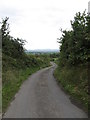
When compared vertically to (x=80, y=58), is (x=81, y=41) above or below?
above

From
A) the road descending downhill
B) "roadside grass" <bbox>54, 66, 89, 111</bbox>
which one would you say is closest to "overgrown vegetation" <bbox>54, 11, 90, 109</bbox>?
"roadside grass" <bbox>54, 66, 89, 111</bbox>

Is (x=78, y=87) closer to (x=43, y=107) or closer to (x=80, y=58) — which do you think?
(x=80, y=58)

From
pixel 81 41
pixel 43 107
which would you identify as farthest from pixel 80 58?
Result: pixel 43 107

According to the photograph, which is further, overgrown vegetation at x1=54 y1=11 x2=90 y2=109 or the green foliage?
the green foliage

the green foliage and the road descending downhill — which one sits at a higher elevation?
the green foliage

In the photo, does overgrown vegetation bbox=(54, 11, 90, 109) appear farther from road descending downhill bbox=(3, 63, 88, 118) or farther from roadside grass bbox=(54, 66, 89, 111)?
road descending downhill bbox=(3, 63, 88, 118)

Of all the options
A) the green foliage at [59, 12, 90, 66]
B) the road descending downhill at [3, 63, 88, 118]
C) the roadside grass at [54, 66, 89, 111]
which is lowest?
the road descending downhill at [3, 63, 88, 118]

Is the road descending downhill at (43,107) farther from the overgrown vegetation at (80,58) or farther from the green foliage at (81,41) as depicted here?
the green foliage at (81,41)

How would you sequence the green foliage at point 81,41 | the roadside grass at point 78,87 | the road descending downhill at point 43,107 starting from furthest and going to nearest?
the green foliage at point 81,41, the roadside grass at point 78,87, the road descending downhill at point 43,107

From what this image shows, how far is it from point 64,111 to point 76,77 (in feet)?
22.5

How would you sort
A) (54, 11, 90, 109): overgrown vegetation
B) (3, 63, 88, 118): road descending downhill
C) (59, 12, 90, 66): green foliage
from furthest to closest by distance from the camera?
1. (59, 12, 90, 66): green foliage
2. (54, 11, 90, 109): overgrown vegetation
3. (3, 63, 88, 118): road descending downhill

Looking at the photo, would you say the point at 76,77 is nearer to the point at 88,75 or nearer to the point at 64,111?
the point at 88,75

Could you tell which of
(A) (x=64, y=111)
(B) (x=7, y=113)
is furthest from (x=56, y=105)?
(B) (x=7, y=113)

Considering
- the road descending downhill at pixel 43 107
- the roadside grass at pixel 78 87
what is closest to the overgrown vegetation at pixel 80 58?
the roadside grass at pixel 78 87
